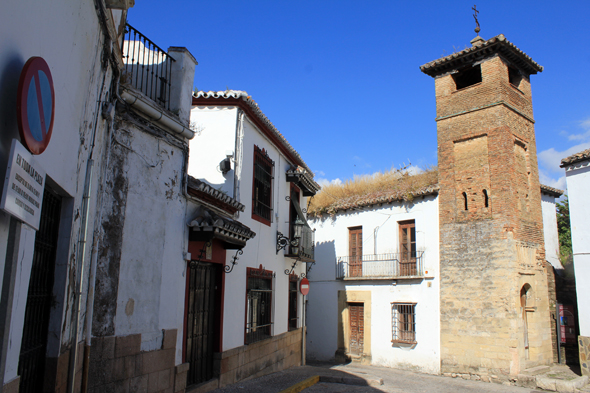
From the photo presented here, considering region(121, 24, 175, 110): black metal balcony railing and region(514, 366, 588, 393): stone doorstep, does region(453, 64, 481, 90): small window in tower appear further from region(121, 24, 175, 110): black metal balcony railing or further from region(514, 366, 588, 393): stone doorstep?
region(121, 24, 175, 110): black metal balcony railing

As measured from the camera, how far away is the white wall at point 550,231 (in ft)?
Answer: 57.4

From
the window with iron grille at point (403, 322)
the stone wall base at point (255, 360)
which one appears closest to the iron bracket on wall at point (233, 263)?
the stone wall base at point (255, 360)

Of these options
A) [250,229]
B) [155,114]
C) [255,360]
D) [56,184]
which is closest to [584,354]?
[255,360]

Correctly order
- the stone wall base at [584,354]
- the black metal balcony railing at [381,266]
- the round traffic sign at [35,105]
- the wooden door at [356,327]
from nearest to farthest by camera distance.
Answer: the round traffic sign at [35,105] < the stone wall base at [584,354] < the black metal balcony railing at [381,266] < the wooden door at [356,327]

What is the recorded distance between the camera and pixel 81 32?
13.5ft

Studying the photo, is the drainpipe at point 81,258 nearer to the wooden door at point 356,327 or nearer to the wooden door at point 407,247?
the wooden door at point 407,247

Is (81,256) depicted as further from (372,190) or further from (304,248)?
(372,190)

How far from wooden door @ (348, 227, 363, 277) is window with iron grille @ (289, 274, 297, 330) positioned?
14.6 ft

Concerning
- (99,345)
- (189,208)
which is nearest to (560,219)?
(189,208)

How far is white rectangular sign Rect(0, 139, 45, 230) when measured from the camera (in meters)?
2.52

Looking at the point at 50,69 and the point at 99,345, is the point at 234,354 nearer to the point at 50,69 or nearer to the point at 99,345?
the point at 99,345

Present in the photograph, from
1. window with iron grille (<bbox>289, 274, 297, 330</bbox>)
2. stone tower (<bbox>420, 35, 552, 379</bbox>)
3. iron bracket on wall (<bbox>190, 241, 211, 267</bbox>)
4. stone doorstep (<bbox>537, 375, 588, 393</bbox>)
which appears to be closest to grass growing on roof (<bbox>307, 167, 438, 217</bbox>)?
stone tower (<bbox>420, 35, 552, 379</bbox>)

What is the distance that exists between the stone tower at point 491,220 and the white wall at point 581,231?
132cm

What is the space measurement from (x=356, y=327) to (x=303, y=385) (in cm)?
800
